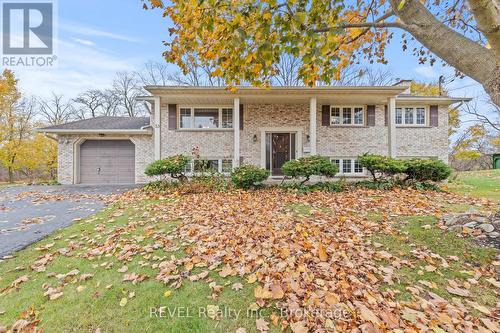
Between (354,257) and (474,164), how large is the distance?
28.5 m

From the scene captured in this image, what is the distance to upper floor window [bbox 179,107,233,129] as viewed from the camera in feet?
38.0

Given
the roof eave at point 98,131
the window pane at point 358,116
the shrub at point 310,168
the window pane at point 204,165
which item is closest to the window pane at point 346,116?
the window pane at point 358,116

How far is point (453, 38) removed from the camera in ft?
9.91

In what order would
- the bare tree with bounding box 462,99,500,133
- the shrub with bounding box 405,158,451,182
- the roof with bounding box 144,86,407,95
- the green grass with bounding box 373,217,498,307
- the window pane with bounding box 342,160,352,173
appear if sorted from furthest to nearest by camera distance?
the bare tree with bounding box 462,99,500,133 → the window pane with bounding box 342,160,352,173 → the roof with bounding box 144,86,407,95 → the shrub with bounding box 405,158,451,182 → the green grass with bounding box 373,217,498,307

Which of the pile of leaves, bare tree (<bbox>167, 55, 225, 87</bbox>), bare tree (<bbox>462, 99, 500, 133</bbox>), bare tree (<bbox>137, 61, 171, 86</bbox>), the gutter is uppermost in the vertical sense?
bare tree (<bbox>137, 61, 171, 86</bbox>)

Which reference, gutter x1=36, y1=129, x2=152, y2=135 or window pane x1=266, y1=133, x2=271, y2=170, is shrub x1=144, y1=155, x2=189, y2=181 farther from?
window pane x1=266, y1=133, x2=271, y2=170

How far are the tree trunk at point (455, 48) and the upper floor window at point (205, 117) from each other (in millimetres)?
8963

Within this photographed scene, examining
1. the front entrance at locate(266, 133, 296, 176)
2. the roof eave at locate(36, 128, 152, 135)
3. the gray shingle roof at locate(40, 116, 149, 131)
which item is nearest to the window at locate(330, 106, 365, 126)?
the front entrance at locate(266, 133, 296, 176)

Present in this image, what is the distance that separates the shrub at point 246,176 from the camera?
8656 mm

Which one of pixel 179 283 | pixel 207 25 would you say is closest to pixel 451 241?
pixel 179 283

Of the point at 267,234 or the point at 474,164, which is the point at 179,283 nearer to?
the point at 267,234

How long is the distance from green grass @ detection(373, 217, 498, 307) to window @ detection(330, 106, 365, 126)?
856cm

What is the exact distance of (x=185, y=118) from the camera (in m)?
11.6

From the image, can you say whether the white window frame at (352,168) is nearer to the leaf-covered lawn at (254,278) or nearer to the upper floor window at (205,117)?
the upper floor window at (205,117)
